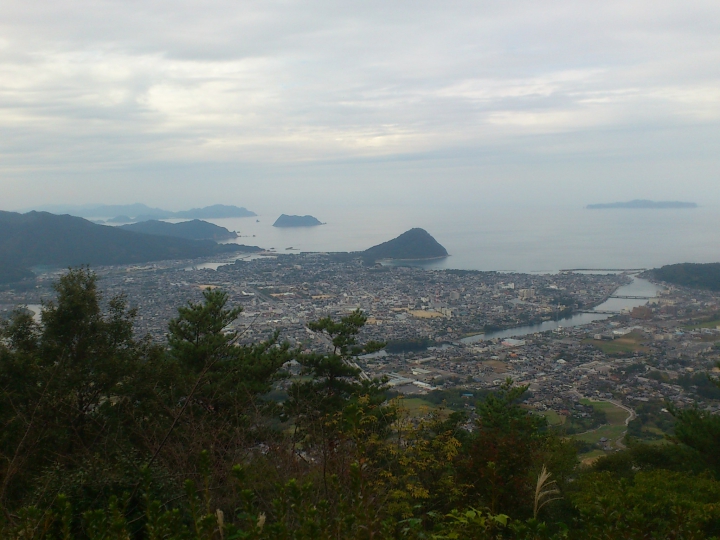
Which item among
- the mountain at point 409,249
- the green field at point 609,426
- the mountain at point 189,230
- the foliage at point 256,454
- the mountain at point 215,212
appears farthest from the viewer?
the mountain at point 215,212

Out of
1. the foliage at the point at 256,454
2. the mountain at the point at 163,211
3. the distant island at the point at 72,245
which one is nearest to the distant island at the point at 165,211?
the mountain at the point at 163,211

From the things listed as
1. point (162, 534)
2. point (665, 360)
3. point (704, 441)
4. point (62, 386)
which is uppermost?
point (162, 534)

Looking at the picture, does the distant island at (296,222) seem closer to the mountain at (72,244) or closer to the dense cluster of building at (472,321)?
the mountain at (72,244)

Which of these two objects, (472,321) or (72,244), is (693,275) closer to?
(472,321)

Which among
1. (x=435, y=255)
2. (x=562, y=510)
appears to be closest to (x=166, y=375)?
(x=562, y=510)

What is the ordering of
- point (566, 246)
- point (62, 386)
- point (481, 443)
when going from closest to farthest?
1. point (481, 443)
2. point (62, 386)
3. point (566, 246)

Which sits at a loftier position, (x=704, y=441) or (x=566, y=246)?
(x=566, y=246)

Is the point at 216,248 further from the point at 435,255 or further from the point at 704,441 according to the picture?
the point at 704,441
